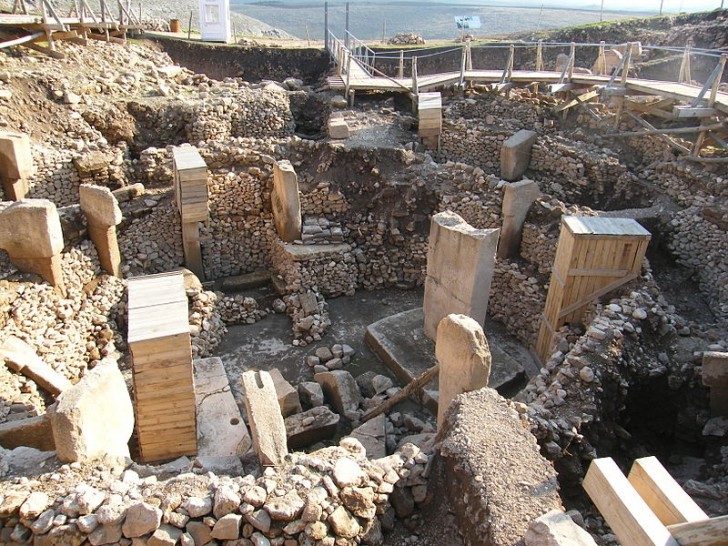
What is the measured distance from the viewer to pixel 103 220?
9.32m

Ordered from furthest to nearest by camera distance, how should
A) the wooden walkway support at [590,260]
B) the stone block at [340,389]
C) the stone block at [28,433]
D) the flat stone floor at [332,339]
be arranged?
the flat stone floor at [332,339] → the stone block at [340,389] → the wooden walkway support at [590,260] → the stone block at [28,433]

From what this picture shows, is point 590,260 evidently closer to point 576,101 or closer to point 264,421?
point 264,421

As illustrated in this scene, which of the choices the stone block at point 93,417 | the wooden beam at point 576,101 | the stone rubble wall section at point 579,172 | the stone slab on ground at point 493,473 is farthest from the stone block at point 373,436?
the wooden beam at point 576,101

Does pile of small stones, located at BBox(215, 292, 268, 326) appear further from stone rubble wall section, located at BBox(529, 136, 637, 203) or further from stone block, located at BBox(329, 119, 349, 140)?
stone rubble wall section, located at BBox(529, 136, 637, 203)

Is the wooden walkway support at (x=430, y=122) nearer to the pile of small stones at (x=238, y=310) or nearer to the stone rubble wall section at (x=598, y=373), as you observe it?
the pile of small stones at (x=238, y=310)

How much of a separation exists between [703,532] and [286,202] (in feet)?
30.3

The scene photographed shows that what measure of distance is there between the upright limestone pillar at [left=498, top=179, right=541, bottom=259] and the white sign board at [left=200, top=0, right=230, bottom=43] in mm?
15623

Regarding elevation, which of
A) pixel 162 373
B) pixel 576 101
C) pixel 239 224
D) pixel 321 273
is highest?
pixel 576 101

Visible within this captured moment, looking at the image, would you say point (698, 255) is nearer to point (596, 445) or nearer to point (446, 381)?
point (596, 445)

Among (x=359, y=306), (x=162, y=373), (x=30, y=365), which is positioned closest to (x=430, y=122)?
(x=359, y=306)

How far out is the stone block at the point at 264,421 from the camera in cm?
549

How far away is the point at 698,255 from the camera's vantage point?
9.59m

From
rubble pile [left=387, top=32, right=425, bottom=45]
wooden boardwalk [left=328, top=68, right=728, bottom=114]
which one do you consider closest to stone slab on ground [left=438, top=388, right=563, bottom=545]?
wooden boardwalk [left=328, top=68, right=728, bottom=114]

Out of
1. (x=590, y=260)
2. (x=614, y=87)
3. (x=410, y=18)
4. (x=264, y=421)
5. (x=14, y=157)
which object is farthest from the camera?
(x=410, y=18)
